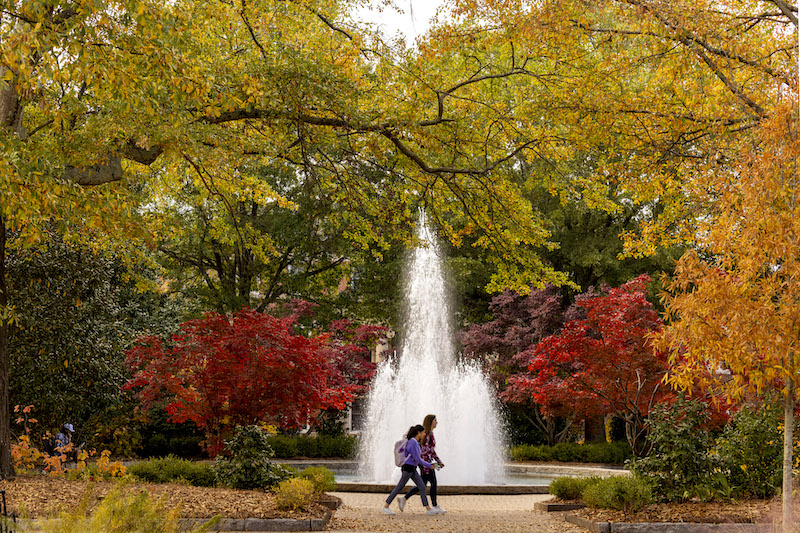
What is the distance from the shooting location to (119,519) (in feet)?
18.6

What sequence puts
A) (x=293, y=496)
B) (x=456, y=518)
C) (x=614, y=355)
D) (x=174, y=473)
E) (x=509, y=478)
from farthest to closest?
1. (x=509, y=478)
2. (x=614, y=355)
3. (x=174, y=473)
4. (x=456, y=518)
5. (x=293, y=496)

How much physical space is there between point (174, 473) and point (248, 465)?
1.51m

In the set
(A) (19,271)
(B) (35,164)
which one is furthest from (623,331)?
(B) (35,164)

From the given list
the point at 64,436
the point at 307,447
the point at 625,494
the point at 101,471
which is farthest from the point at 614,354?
the point at 64,436

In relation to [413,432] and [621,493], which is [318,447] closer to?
[413,432]

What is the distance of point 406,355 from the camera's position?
25062mm

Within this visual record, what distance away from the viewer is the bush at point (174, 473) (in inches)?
511

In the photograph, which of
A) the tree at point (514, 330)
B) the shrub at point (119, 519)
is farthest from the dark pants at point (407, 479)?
the tree at point (514, 330)

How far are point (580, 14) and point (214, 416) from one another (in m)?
10.6

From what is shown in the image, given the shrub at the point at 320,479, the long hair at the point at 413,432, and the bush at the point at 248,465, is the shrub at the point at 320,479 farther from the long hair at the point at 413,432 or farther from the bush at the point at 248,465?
the long hair at the point at 413,432

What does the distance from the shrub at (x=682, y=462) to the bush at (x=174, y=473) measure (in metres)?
6.49

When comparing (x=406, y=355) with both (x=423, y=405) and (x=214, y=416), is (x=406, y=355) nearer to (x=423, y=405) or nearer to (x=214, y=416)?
(x=423, y=405)

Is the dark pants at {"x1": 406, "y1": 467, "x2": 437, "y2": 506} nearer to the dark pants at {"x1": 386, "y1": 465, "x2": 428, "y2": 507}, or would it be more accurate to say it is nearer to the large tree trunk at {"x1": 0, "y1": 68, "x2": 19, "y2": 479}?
the dark pants at {"x1": 386, "y1": 465, "x2": 428, "y2": 507}

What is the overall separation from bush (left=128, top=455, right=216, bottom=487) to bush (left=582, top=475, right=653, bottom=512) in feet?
19.2
